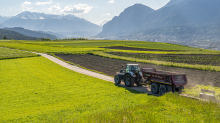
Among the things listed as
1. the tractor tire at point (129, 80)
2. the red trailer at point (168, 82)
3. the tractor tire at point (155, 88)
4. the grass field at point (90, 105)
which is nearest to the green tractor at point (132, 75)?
the tractor tire at point (129, 80)

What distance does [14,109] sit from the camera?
12.8m

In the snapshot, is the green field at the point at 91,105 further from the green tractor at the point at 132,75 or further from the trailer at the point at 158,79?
the green tractor at the point at 132,75

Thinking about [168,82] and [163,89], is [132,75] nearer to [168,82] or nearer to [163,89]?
[163,89]

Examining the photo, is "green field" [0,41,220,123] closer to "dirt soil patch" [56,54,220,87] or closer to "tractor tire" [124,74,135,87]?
"tractor tire" [124,74,135,87]

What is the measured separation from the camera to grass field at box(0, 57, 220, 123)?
10.6 m

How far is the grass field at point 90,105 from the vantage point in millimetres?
10565

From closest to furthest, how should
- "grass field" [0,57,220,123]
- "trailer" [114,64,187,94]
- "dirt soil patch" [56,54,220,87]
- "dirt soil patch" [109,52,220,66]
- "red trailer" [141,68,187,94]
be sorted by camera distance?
"grass field" [0,57,220,123]
"red trailer" [141,68,187,94]
"trailer" [114,64,187,94]
"dirt soil patch" [56,54,220,87]
"dirt soil patch" [109,52,220,66]

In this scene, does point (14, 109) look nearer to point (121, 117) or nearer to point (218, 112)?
point (121, 117)

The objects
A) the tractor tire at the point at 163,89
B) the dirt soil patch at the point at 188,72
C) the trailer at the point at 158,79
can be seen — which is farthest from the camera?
the dirt soil patch at the point at 188,72

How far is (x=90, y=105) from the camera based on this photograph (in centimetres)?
1389

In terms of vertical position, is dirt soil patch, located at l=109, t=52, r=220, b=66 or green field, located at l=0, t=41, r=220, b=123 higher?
dirt soil patch, located at l=109, t=52, r=220, b=66

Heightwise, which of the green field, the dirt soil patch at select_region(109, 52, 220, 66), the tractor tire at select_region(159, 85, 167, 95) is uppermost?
the dirt soil patch at select_region(109, 52, 220, 66)

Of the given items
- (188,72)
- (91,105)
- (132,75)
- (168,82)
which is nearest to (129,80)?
(132,75)

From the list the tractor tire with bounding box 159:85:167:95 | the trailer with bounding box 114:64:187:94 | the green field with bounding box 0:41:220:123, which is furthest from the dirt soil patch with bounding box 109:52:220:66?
the tractor tire with bounding box 159:85:167:95
